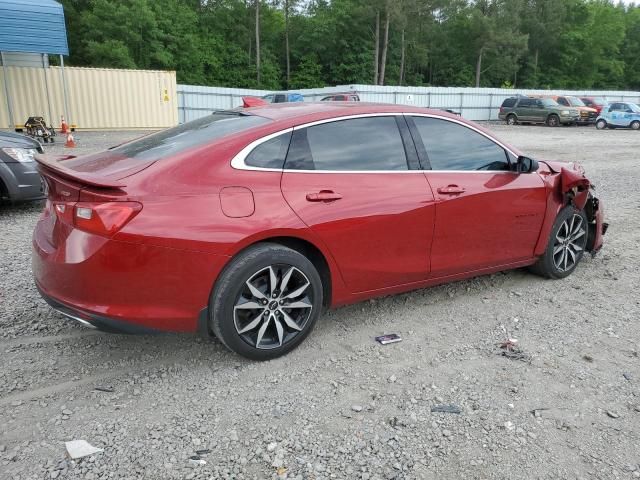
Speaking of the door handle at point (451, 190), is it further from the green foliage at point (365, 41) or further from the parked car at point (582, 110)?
the green foliage at point (365, 41)

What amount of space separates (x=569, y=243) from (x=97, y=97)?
75.1ft

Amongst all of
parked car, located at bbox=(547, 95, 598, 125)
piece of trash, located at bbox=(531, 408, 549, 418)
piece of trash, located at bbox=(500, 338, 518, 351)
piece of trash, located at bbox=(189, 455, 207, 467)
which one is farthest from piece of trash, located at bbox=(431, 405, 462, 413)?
parked car, located at bbox=(547, 95, 598, 125)

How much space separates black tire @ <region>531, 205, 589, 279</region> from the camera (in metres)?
4.86

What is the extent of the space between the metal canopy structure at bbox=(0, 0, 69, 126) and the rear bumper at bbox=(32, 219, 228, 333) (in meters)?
18.7

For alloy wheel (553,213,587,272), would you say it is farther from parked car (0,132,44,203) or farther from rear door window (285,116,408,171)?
parked car (0,132,44,203)

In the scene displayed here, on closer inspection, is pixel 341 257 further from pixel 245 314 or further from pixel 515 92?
pixel 515 92

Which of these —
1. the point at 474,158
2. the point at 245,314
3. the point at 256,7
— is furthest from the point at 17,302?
the point at 256,7

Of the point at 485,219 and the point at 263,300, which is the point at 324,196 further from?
the point at 485,219

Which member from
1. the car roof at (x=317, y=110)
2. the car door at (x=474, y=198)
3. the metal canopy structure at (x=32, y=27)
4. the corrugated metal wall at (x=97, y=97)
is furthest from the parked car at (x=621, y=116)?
the car roof at (x=317, y=110)

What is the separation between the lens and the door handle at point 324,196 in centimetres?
344

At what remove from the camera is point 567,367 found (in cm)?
348

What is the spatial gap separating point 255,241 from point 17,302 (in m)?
2.31

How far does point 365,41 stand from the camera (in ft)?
182

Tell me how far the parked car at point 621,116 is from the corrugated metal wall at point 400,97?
9.06 meters
